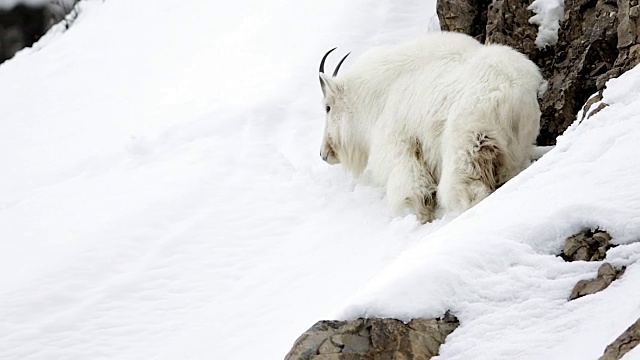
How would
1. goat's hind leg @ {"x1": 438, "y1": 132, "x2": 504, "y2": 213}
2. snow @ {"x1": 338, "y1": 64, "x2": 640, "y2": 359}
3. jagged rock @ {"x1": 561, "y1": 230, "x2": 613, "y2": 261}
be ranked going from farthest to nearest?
goat's hind leg @ {"x1": 438, "y1": 132, "x2": 504, "y2": 213}, jagged rock @ {"x1": 561, "y1": 230, "x2": 613, "y2": 261}, snow @ {"x1": 338, "y1": 64, "x2": 640, "y2": 359}

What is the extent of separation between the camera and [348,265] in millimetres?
5488

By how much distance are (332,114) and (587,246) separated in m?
4.08

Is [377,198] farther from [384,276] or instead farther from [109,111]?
[109,111]

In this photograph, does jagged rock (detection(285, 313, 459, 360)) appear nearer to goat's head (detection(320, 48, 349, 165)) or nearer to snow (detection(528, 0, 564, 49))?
goat's head (detection(320, 48, 349, 165))

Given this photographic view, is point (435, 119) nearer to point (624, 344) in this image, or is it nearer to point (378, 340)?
point (378, 340)

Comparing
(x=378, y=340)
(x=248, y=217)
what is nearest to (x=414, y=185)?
(x=248, y=217)

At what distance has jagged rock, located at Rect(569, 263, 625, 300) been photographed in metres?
2.82

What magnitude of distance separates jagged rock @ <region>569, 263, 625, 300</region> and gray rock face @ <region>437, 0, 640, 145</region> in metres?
2.19

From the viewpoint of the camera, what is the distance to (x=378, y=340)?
2.94m

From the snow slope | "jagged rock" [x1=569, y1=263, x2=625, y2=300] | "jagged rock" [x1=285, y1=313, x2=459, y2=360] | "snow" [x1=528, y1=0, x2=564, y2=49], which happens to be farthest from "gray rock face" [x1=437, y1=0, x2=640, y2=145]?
"jagged rock" [x1=285, y1=313, x2=459, y2=360]

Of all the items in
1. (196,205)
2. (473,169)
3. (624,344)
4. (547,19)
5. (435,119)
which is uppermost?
(547,19)

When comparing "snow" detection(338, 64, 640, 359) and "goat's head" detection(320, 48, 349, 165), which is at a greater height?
"goat's head" detection(320, 48, 349, 165)

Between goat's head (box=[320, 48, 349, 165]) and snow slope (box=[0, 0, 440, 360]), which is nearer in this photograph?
snow slope (box=[0, 0, 440, 360])

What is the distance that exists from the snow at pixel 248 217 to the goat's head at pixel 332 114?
0.24 meters
